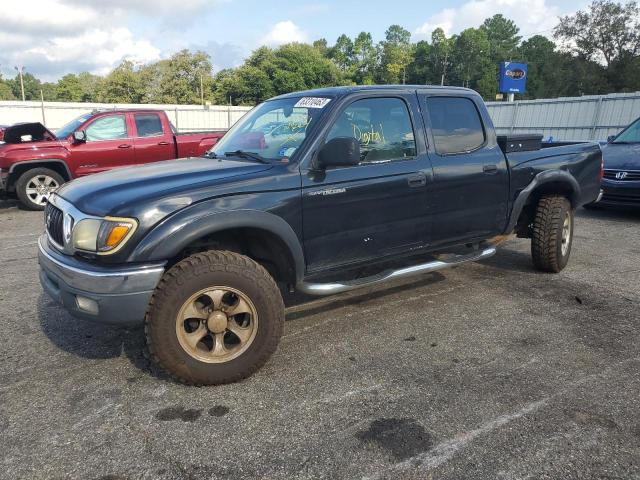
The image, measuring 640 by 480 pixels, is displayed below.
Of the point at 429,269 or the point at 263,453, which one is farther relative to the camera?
the point at 429,269

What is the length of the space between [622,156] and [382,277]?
660 centimetres

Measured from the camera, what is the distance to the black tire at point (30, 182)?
29.6 ft

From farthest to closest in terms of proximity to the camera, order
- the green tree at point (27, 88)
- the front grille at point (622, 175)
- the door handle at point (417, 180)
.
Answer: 1. the green tree at point (27, 88)
2. the front grille at point (622, 175)
3. the door handle at point (417, 180)

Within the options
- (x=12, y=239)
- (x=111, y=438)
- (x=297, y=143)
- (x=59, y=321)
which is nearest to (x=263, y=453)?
(x=111, y=438)

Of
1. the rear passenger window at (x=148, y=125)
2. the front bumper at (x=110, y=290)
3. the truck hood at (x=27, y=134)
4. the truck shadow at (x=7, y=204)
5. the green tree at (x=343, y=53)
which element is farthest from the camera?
the green tree at (x=343, y=53)

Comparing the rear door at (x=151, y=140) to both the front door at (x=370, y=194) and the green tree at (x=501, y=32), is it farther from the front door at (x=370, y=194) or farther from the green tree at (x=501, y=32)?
the green tree at (x=501, y=32)

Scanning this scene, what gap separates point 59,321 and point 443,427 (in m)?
3.10

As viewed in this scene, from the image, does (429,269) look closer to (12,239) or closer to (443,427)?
(443,427)

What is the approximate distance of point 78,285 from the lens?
2.81 meters

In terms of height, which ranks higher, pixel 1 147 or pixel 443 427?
pixel 1 147

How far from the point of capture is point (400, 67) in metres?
101

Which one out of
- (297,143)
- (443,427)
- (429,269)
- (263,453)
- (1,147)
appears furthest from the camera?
(1,147)

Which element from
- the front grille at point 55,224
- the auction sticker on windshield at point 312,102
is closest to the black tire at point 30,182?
the front grille at point 55,224

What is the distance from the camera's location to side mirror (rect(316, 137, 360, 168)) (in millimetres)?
3238
